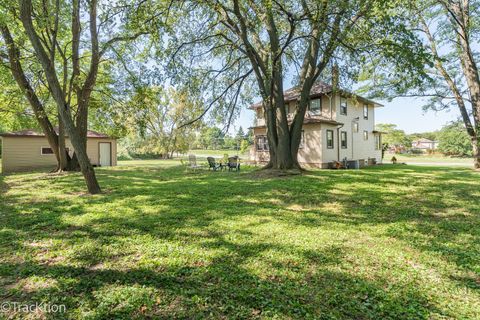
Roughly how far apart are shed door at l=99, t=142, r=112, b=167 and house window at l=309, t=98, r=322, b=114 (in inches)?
653

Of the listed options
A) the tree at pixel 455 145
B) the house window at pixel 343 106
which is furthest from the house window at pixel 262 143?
the tree at pixel 455 145

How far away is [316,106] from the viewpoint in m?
20.0

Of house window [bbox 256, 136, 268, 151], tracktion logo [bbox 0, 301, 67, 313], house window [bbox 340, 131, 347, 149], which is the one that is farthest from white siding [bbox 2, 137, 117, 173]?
house window [bbox 340, 131, 347, 149]

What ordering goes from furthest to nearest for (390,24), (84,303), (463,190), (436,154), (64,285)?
(436,154) → (463,190) → (390,24) → (64,285) → (84,303)

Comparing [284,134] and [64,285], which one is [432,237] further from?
[284,134]

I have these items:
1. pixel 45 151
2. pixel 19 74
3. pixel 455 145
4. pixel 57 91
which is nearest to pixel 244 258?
pixel 57 91

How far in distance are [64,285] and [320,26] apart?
29.9 feet

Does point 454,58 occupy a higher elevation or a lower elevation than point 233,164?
higher

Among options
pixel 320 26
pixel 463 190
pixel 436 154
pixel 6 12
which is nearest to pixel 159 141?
pixel 6 12

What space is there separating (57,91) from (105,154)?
16318 millimetres

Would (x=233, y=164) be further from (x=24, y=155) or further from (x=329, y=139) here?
(x=24, y=155)

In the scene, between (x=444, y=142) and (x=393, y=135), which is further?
(x=393, y=135)

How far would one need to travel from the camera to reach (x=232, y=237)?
4344 mm

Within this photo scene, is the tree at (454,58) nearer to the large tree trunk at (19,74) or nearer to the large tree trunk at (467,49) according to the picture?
the large tree trunk at (467,49)
